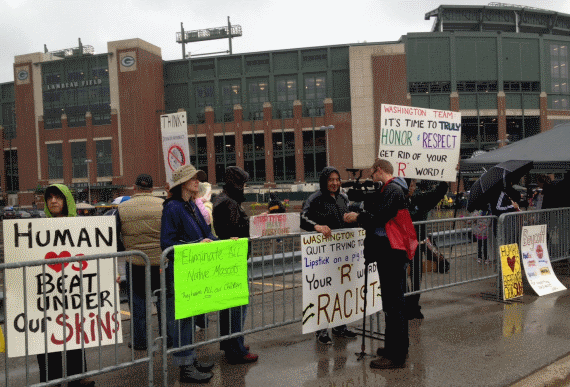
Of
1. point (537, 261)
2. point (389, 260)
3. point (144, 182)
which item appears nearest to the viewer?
point (389, 260)

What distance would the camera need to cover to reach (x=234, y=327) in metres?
4.98

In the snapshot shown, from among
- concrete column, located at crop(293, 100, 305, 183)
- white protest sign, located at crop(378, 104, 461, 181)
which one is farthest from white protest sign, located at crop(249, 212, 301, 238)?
concrete column, located at crop(293, 100, 305, 183)

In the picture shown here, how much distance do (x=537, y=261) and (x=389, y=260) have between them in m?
4.65

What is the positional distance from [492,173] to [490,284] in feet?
6.73

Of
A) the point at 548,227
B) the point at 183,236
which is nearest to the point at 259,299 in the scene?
the point at 183,236

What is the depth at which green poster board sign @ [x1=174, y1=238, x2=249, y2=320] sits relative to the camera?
420cm

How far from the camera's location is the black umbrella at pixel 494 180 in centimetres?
905

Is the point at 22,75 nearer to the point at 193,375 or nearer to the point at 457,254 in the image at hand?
the point at 457,254

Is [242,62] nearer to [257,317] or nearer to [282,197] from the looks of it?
[282,197]

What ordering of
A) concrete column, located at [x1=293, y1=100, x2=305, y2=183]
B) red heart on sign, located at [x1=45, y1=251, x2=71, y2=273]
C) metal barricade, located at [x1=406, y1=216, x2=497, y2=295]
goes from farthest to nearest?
concrete column, located at [x1=293, y1=100, x2=305, y2=183], metal barricade, located at [x1=406, y1=216, x2=497, y2=295], red heart on sign, located at [x1=45, y1=251, x2=71, y2=273]

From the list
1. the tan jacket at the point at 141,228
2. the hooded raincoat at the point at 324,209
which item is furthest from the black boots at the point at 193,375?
the hooded raincoat at the point at 324,209

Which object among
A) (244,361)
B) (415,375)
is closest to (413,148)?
(415,375)

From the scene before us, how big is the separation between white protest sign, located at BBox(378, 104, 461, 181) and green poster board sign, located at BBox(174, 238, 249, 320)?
2671 mm

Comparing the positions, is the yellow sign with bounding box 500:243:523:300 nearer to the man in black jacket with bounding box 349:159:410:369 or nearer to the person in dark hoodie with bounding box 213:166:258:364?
the man in black jacket with bounding box 349:159:410:369
